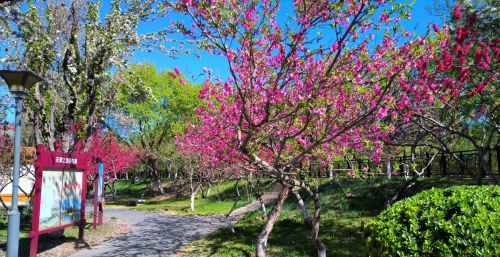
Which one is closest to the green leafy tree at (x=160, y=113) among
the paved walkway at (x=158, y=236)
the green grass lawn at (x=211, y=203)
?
the green grass lawn at (x=211, y=203)

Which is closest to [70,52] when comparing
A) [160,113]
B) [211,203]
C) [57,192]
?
[57,192]

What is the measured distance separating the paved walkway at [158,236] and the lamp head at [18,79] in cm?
416

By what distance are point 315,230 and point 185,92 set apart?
2626 cm

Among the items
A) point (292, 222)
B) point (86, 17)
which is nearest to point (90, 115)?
point (86, 17)

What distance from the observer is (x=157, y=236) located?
12.9 meters

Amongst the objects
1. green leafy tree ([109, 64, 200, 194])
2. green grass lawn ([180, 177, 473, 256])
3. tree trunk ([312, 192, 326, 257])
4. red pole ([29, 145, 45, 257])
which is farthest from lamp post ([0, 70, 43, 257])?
green leafy tree ([109, 64, 200, 194])

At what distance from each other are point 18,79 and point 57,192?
358 centimetres

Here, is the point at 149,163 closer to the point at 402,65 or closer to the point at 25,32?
the point at 25,32

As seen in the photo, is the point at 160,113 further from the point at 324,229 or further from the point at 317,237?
the point at 317,237

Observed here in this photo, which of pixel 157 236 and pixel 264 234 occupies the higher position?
pixel 264 234

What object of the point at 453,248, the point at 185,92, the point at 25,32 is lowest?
the point at 453,248

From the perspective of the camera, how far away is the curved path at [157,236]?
1028cm

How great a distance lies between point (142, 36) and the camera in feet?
41.4

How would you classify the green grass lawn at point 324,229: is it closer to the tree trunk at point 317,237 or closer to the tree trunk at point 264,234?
the tree trunk at point 317,237
